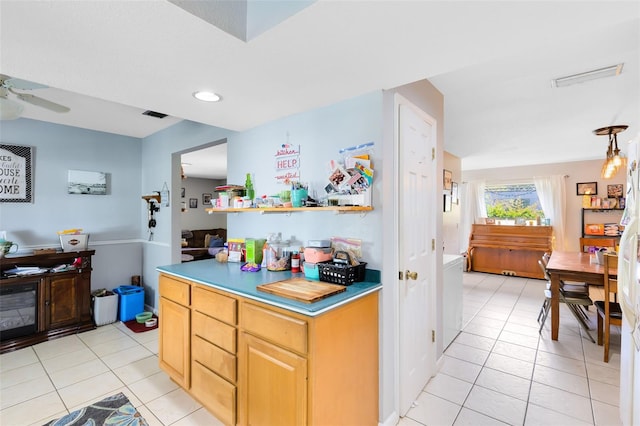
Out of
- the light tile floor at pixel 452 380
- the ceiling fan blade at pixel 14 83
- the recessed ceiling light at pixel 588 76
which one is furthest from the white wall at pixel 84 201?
the recessed ceiling light at pixel 588 76

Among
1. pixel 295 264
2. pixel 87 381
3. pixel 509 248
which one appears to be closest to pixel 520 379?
pixel 295 264

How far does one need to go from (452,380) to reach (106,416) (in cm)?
254

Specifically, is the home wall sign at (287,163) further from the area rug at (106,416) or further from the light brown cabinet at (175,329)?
the area rug at (106,416)

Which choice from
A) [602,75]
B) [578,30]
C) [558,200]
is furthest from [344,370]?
[558,200]

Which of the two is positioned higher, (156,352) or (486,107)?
(486,107)

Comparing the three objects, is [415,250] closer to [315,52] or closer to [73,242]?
[315,52]

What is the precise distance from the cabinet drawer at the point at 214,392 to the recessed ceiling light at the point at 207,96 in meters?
1.80

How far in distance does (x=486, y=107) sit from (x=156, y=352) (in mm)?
4099

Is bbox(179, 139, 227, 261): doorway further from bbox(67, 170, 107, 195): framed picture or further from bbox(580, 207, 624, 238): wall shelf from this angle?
bbox(580, 207, 624, 238): wall shelf

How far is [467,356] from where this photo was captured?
2.72 meters

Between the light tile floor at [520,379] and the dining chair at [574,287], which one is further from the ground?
the dining chair at [574,287]

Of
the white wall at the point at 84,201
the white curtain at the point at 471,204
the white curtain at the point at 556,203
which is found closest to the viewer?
the white wall at the point at 84,201

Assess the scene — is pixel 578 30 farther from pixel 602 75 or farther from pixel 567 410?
pixel 567 410

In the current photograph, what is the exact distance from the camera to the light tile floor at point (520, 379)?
6.37ft
